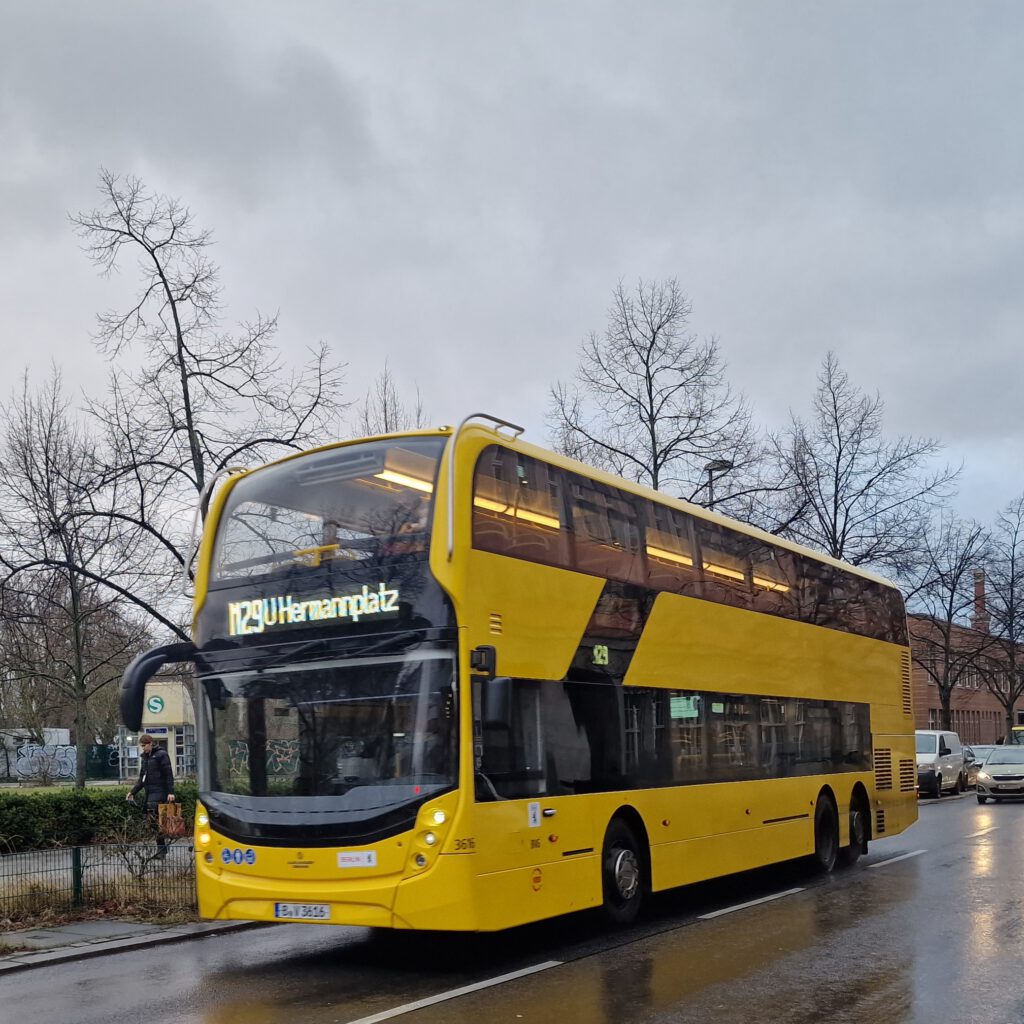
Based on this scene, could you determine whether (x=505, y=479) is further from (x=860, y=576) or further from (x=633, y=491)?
(x=860, y=576)

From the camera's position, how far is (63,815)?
1822 centimetres

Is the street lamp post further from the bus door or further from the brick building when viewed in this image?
the brick building

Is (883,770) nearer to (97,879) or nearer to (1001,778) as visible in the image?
(97,879)

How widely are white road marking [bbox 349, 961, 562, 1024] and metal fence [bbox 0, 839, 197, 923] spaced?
4634 mm

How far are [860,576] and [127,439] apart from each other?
11.3m

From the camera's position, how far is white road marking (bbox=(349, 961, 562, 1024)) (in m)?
7.52

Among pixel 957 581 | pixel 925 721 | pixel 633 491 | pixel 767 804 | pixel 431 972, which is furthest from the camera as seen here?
pixel 925 721

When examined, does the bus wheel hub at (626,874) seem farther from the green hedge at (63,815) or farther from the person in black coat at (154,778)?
the person in black coat at (154,778)

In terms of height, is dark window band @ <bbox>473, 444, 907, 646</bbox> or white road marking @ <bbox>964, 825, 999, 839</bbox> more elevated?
dark window band @ <bbox>473, 444, 907, 646</bbox>

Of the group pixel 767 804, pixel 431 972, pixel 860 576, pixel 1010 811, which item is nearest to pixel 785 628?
pixel 767 804

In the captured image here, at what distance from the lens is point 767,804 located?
44.9ft

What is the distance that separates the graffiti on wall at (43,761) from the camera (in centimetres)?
4456

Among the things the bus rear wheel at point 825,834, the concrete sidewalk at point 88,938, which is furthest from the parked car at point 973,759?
the concrete sidewalk at point 88,938

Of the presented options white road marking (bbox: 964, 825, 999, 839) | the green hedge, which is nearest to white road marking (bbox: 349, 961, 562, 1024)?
the green hedge
